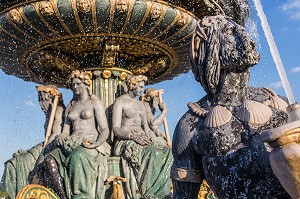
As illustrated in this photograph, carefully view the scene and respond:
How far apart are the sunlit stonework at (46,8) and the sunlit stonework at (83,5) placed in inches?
14.1

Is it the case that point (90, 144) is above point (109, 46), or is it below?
below

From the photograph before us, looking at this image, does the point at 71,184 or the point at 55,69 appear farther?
the point at 55,69

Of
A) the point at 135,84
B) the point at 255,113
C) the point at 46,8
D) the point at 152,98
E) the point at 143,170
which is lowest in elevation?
the point at 255,113

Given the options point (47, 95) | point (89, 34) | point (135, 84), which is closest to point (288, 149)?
point (135, 84)

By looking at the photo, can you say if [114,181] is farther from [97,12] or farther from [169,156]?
[97,12]

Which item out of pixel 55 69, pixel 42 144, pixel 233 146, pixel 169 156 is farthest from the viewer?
pixel 55 69

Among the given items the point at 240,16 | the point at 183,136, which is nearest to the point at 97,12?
the point at 240,16

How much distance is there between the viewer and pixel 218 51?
2.19 m

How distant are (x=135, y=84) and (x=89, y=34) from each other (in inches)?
37.3

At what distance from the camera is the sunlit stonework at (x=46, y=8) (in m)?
6.80

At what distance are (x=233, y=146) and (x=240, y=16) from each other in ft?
18.9

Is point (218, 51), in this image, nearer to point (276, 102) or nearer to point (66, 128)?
point (276, 102)

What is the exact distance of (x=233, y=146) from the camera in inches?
81.5

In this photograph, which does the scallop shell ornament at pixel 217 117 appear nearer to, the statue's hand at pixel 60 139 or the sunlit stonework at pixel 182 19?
the statue's hand at pixel 60 139
